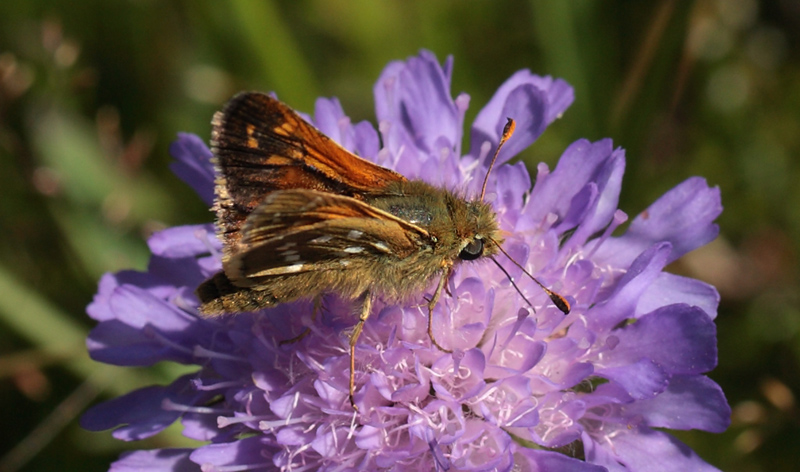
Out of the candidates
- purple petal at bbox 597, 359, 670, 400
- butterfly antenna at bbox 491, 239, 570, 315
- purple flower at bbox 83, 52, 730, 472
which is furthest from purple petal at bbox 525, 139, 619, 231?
purple petal at bbox 597, 359, 670, 400

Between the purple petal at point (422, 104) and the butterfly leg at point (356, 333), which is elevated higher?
the purple petal at point (422, 104)

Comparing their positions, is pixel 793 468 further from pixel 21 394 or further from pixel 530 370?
pixel 21 394

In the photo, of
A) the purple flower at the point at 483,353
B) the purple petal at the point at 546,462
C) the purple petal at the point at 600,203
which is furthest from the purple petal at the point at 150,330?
the purple petal at the point at 600,203

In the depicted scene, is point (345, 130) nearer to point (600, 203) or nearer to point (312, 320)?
point (312, 320)

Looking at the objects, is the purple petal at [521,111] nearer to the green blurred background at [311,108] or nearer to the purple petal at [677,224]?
the purple petal at [677,224]

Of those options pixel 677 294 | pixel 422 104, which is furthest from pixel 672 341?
pixel 422 104

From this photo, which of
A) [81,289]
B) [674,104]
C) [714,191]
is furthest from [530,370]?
[81,289]
